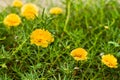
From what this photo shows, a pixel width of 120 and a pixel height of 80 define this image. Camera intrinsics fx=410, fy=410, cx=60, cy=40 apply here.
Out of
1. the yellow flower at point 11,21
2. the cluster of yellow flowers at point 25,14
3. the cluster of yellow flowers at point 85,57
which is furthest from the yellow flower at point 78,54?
the yellow flower at point 11,21

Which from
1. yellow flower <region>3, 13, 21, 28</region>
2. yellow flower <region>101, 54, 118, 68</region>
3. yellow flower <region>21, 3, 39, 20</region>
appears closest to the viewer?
yellow flower <region>101, 54, 118, 68</region>

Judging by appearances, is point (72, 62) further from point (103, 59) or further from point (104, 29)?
point (104, 29)

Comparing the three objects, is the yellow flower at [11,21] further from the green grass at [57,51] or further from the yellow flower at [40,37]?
the yellow flower at [40,37]

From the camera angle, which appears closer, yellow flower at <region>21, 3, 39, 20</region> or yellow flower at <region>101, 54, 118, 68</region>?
yellow flower at <region>101, 54, 118, 68</region>

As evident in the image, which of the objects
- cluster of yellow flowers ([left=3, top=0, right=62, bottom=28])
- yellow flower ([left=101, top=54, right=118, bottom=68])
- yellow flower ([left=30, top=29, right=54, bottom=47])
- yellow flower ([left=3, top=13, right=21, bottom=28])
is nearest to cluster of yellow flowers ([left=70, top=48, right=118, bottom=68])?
yellow flower ([left=101, top=54, right=118, bottom=68])

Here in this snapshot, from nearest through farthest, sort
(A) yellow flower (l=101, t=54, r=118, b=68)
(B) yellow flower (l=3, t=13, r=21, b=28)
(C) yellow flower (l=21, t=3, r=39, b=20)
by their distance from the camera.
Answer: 1. (A) yellow flower (l=101, t=54, r=118, b=68)
2. (B) yellow flower (l=3, t=13, r=21, b=28)
3. (C) yellow flower (l=21, t=3, r=39, b=20)

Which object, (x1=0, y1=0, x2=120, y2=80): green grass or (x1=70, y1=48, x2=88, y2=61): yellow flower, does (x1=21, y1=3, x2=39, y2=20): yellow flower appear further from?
(x1=70, y1=48, x2=88, y2=61): yellow flower

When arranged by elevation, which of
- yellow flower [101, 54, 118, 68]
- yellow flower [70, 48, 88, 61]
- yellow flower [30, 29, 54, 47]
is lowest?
yellow flower [101, 54, 118, 68]

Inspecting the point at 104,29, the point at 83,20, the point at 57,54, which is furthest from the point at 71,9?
the point at 57,54

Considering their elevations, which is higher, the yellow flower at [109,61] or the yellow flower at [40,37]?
the yellow flower at [40,37]
